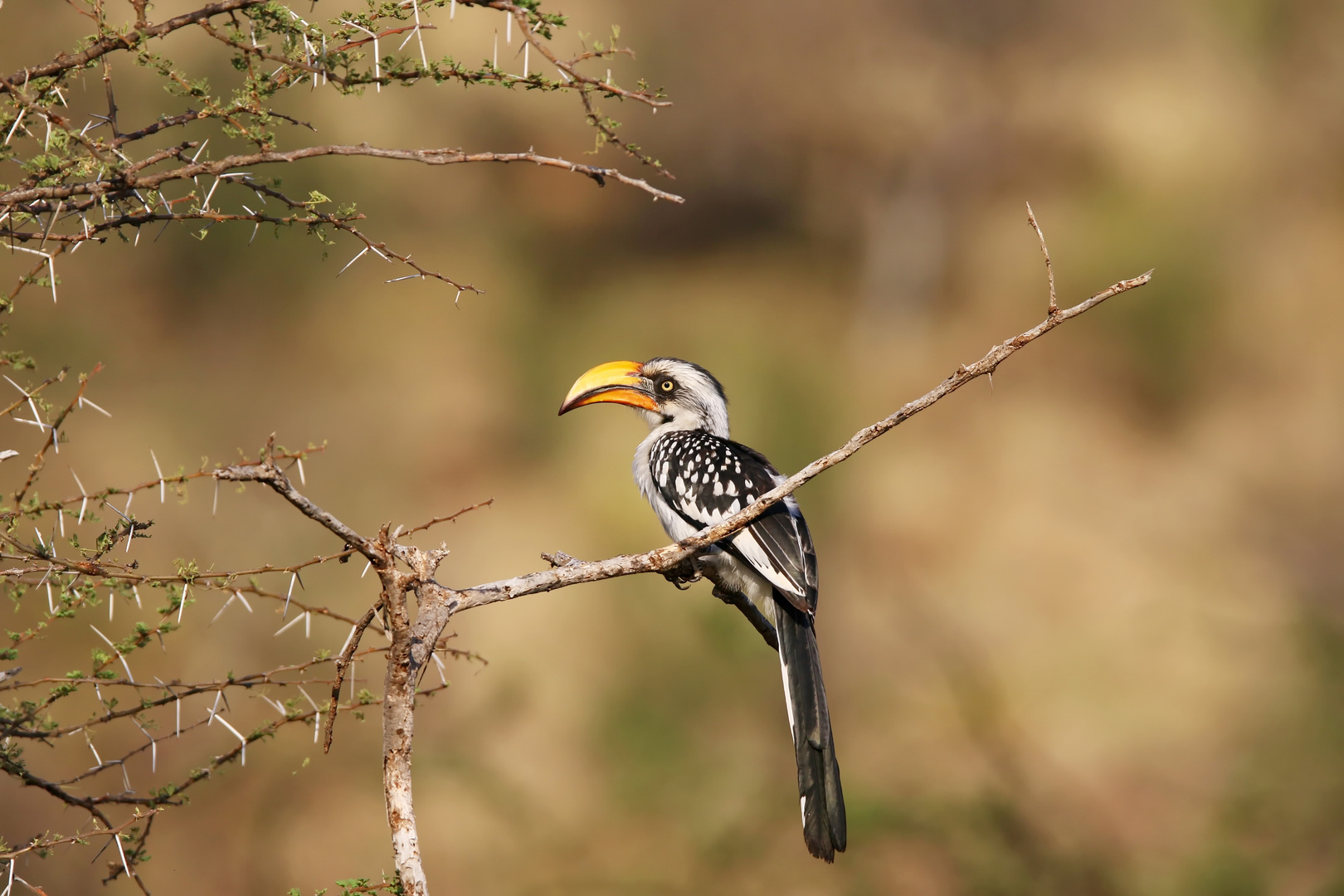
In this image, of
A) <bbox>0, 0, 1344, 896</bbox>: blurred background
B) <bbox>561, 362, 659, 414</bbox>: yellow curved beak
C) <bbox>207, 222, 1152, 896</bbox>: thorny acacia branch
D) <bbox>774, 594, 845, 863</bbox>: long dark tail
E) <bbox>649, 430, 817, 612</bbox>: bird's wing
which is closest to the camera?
<bbox>207, 222, 1152, 896</bbox>: thorny acacia branch

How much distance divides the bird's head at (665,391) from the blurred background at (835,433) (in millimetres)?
5404

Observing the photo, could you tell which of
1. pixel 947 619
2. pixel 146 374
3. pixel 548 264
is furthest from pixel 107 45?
pixel 947 619

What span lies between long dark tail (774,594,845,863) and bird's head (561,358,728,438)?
1.43 m

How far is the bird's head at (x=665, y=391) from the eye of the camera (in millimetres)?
4676

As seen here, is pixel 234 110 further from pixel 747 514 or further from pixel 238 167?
pixel 747 514

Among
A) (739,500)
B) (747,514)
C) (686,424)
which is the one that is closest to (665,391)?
(686,424)

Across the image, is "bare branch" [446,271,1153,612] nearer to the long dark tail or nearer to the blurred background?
the long dark tail

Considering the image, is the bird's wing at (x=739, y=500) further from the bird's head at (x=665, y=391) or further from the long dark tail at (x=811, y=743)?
the bird's head at (x=665, y=391)

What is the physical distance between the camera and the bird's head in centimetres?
468

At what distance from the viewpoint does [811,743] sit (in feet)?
10.4

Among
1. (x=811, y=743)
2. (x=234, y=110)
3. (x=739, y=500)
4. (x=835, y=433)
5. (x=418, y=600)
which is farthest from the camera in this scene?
(x=835, y=433)

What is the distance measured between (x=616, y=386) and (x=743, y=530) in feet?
4.60

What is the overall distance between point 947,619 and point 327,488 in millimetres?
6887

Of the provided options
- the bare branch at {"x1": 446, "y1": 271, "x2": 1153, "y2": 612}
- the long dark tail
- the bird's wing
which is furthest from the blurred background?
the bare branch at {"x1": 446, "y1": 271, "x2": 1153, "y2": 612}
